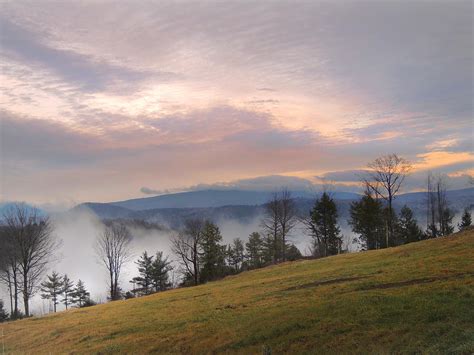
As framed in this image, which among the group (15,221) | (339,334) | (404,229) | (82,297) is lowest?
(82,297)

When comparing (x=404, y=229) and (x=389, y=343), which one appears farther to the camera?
(x=404, y=229)

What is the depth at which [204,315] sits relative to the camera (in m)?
25.0

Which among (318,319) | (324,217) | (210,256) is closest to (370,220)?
(324,217)

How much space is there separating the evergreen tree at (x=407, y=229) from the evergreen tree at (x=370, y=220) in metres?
3.76

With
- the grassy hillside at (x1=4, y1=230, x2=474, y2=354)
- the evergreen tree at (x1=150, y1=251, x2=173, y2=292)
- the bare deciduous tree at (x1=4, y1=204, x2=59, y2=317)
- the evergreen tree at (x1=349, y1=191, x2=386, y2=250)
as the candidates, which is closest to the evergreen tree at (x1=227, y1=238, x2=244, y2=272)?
the evergreen tree at (x1=150, y1=251, x2=173, y2=292)

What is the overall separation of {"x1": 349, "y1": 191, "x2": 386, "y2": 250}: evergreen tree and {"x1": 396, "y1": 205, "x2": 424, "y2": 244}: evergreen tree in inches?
148

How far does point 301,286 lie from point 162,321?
1008 cm

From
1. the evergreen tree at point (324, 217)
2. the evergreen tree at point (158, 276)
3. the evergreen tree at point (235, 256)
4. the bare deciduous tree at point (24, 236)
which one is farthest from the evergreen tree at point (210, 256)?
the bare deciduous tree at point (24, 236)

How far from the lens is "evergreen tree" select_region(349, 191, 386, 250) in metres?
73.1

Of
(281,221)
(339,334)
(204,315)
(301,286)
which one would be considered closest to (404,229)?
(281,221)

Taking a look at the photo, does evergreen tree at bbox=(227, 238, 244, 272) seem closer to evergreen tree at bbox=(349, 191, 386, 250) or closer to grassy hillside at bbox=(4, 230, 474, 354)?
evergreen tree at bbox=(349, 191, 386, 250)

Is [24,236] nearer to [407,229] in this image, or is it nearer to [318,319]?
[318,319]

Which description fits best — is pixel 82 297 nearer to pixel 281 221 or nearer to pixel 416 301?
pixel 281 221

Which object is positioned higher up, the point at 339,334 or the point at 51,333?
the point at 339,334
